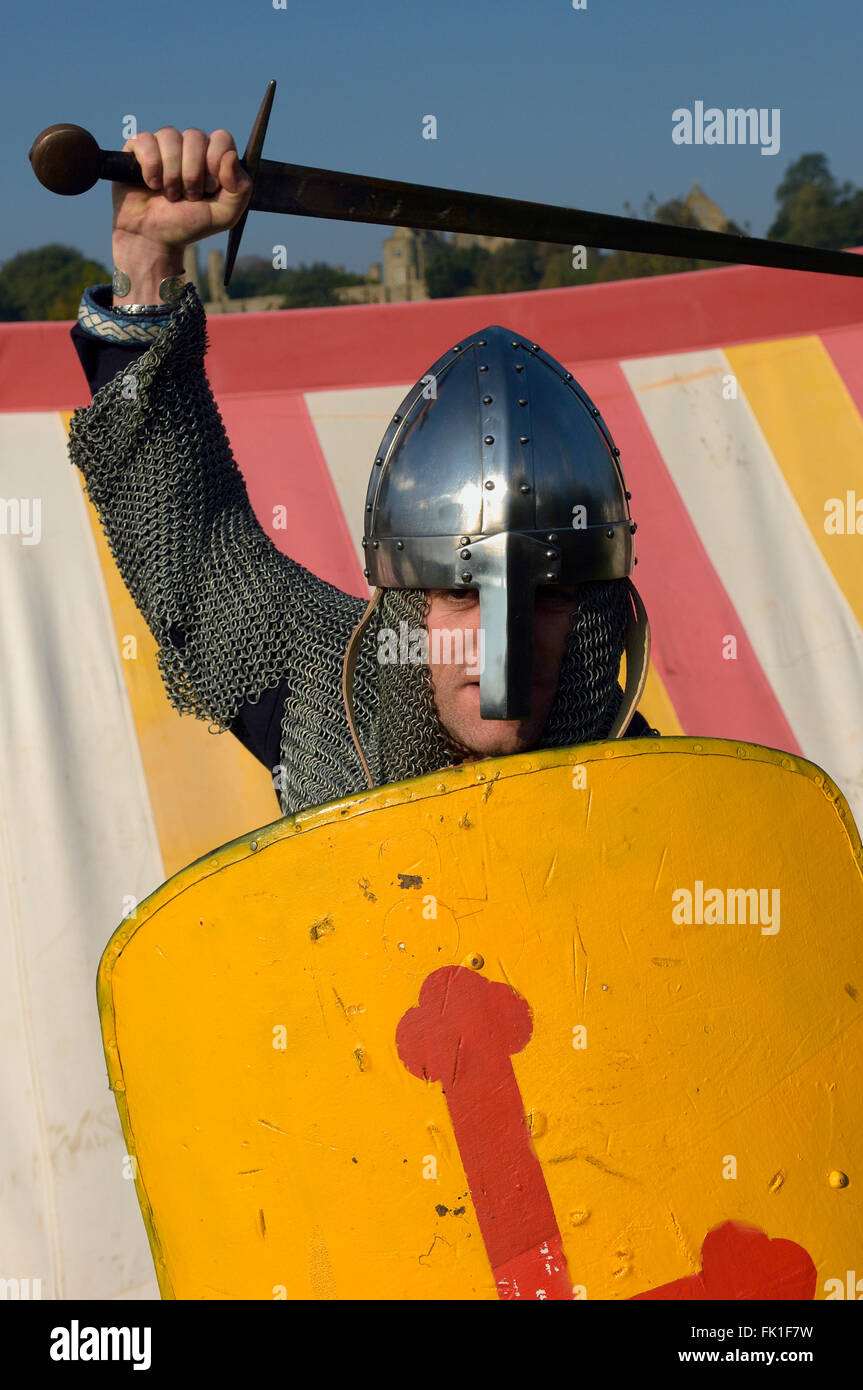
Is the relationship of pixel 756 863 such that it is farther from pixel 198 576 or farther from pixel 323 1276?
pixel 198 576

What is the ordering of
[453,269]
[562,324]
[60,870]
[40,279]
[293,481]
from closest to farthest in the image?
[60,870] < [293,481] < [562,324] < [453,269] < [40,279]

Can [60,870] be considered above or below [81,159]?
below

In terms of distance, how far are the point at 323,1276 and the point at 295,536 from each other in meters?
2.76

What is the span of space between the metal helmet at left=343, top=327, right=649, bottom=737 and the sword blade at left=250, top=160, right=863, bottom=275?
0.25m

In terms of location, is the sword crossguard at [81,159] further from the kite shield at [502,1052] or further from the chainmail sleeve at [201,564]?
the kite shield at [502,1052]

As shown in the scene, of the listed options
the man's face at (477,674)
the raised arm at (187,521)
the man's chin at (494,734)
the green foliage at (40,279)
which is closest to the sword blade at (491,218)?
the raised arm at (187,521)

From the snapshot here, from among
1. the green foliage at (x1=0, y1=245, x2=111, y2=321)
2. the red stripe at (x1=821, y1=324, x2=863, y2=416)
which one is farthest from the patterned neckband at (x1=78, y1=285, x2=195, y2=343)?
the green foliage at (x1=0, y1=245, x2=111, y2=321)

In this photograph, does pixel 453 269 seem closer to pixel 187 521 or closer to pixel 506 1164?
pixel 187 521

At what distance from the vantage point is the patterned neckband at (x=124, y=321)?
1.89 metres

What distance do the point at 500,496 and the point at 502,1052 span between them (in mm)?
708

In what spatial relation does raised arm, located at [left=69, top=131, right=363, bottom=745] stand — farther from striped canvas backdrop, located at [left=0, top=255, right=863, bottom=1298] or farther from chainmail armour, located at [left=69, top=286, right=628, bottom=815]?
striped canvas backdrop, located at [left=0, top=255, right=863, bottom=1298]

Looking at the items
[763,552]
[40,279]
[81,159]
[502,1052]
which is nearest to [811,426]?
[763,552]

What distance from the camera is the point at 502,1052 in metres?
1.27

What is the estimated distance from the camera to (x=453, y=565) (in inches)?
61.6
